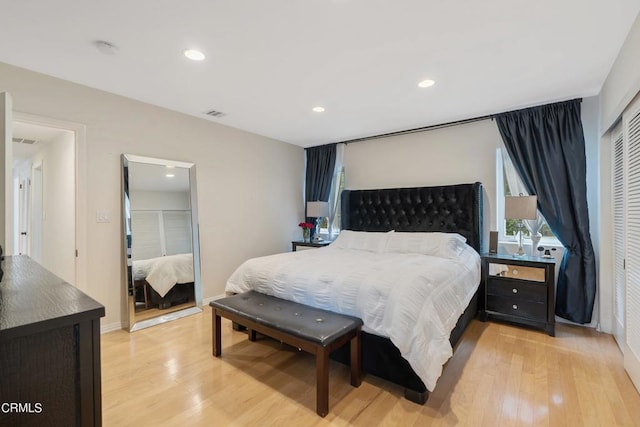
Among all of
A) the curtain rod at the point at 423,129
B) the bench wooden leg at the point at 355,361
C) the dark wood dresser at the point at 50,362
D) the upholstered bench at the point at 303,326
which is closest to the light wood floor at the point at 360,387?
the bench wooden leg at the point at 355,361

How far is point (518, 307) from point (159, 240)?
13.2 feet

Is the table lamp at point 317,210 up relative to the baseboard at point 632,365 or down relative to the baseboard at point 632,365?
up

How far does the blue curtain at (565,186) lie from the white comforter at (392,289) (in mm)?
892

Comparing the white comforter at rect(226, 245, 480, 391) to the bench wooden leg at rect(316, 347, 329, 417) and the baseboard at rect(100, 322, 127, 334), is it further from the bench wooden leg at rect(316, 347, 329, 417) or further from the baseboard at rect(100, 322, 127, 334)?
the baseboard at rect(100, 322, 127, 334)

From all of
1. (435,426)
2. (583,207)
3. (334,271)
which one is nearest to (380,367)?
(435,426)

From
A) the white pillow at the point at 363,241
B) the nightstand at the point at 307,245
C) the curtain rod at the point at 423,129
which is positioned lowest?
the nightstand at the point at 307,245

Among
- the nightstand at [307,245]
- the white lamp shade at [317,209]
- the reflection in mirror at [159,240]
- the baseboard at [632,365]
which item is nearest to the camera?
the baseboard at [632,365]

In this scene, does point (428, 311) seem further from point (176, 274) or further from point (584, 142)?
point (176, 274)

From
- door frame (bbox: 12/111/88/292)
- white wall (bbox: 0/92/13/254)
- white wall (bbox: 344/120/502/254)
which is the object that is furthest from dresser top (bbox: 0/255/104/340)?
white wall (bbox: 344/120/502/254)

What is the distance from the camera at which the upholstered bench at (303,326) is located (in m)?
1.82

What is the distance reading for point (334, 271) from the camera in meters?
A: 2.51

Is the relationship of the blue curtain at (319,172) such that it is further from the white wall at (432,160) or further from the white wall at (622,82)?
the white wall at (622,82)

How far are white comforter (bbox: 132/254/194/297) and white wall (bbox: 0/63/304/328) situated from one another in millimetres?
188

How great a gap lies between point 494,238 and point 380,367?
89.1 inches
